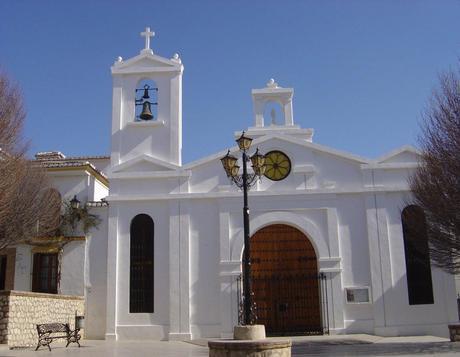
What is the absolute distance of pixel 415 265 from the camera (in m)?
20.9

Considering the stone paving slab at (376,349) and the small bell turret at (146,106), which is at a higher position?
the small bell turret at (146,106)

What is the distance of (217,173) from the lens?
21906mm

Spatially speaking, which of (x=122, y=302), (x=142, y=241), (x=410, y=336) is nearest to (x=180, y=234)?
(x=142, y=241)

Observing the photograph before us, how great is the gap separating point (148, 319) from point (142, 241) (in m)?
2.87

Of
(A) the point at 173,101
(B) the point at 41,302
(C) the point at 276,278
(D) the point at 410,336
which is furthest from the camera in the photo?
(A) the point at 173,101

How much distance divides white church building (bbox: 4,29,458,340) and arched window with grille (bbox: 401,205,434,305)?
38 mm

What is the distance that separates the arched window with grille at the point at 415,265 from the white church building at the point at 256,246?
0.04 m

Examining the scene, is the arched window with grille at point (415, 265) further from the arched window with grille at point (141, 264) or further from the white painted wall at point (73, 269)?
the white painted wall at point (73, 269)

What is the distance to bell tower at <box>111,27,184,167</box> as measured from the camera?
22422mm

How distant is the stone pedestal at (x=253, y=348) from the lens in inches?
449

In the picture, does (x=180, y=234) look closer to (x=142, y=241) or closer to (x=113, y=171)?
(x=142, y=241)

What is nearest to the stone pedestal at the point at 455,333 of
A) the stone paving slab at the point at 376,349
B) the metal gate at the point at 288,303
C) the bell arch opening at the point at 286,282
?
the stone paving slab at the point at 376,349

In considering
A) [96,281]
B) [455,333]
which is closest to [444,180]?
[455,333]

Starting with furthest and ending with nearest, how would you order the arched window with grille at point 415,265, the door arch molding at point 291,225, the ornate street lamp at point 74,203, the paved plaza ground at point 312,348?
1. the ornate street lamp at point 74,203
2. the door arch molding at point 291,225
3. the arched window with grille at point 415,265
4. the paved plaza ground at point 312,348
